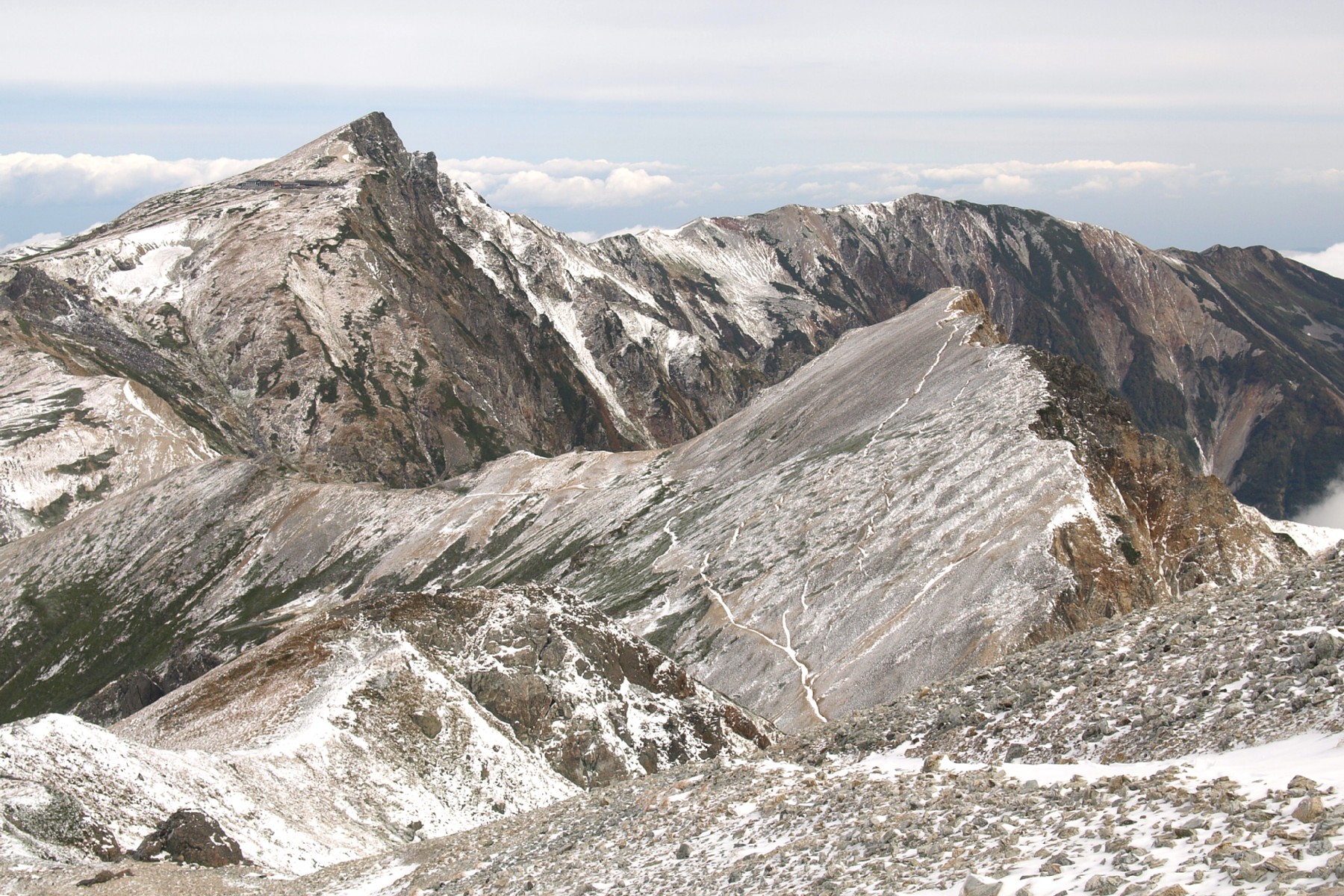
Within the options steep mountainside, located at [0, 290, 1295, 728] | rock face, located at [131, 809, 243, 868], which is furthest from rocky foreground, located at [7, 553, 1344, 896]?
steep mountainside, located at [0, 290, 1295, 728]

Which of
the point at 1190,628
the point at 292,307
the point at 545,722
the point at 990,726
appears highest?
the point at 292,307

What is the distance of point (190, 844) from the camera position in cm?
2778

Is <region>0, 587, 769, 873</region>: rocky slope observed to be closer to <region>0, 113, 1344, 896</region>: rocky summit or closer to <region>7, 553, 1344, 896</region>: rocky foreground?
<region>0, 113, 1344, 896</region>: rocky summit

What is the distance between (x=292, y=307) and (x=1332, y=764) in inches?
7531

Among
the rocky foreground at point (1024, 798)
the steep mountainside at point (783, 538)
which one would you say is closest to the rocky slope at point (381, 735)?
the rocky foreground at point (1024, 798)

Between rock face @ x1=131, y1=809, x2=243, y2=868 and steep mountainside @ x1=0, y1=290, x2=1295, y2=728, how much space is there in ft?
113

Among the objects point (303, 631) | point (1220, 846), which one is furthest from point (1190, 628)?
point (303, 631)

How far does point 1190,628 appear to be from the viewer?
77.7ft

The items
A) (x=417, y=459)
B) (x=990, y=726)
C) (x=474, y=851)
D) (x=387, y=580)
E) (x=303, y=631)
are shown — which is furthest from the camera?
(x=417, y=459)

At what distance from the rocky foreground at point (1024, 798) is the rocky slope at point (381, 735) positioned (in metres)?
4.07

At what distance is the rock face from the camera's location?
2753cm

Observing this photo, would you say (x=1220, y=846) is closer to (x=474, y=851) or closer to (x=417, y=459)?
(x=474, y=851)

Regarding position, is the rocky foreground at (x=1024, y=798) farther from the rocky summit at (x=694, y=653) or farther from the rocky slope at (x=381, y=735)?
the rocky slope at (x=381, y=735)

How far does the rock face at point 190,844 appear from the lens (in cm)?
2753
